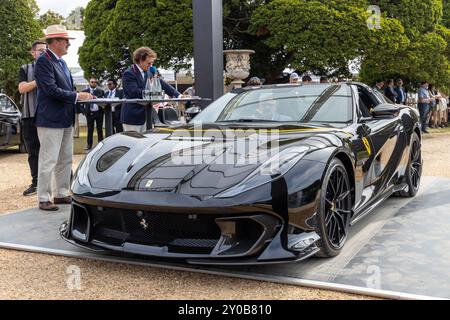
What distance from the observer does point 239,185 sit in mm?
3234

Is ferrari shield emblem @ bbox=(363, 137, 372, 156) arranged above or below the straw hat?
below

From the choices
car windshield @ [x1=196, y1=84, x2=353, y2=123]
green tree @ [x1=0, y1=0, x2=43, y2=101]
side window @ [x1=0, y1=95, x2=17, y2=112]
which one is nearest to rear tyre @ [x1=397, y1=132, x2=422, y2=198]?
car windshield @ [x1=196, y1=84, x2=353, y2=123]

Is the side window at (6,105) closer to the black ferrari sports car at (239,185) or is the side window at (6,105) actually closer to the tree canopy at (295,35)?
the tree canopy at (295,35)

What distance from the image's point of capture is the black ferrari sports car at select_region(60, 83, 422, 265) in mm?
3213

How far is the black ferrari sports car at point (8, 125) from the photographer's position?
11016mm

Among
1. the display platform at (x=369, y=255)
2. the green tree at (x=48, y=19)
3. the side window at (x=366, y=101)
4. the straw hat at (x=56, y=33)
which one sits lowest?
the display platform at (x=369, y=255)

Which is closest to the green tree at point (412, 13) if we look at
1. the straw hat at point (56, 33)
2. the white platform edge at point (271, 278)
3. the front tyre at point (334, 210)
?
the straw hat at point (56, 33)

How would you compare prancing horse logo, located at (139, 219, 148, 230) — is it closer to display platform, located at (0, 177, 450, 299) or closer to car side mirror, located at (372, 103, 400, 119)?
display platform, located at (0, 177, 450, 299)

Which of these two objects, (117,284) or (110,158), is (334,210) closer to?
(117,284)

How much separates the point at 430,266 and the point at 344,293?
2.51 feet

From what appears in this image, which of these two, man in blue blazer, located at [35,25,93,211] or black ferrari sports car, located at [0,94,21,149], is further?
black ferrari sports car, located at [0,94,21,149]

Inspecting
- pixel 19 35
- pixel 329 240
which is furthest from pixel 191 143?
pixel 19 35

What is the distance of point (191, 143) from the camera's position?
3896mm

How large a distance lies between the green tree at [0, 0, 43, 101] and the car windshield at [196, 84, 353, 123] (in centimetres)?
1442
